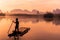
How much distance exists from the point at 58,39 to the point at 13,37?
2168 mm

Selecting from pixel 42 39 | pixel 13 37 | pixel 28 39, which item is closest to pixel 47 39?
pixel 42 39

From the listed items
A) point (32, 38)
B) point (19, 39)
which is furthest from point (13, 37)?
point (32, 38)

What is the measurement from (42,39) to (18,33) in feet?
4.64

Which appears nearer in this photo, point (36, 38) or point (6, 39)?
point (6, 39)

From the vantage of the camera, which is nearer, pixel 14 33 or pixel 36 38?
pixel 14 33

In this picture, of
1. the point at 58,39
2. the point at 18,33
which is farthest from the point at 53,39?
the point at 18,33

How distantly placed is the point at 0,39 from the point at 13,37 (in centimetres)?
63

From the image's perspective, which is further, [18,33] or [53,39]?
[53,39]

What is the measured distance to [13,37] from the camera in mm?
10898

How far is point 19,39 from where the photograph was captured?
10773mm

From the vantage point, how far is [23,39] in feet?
36.1

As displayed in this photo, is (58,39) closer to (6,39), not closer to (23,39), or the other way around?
(23,39)

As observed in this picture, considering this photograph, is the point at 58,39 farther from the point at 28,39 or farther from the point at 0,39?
the point at 0,39

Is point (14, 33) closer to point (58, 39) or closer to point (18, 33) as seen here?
point (18, 33)
